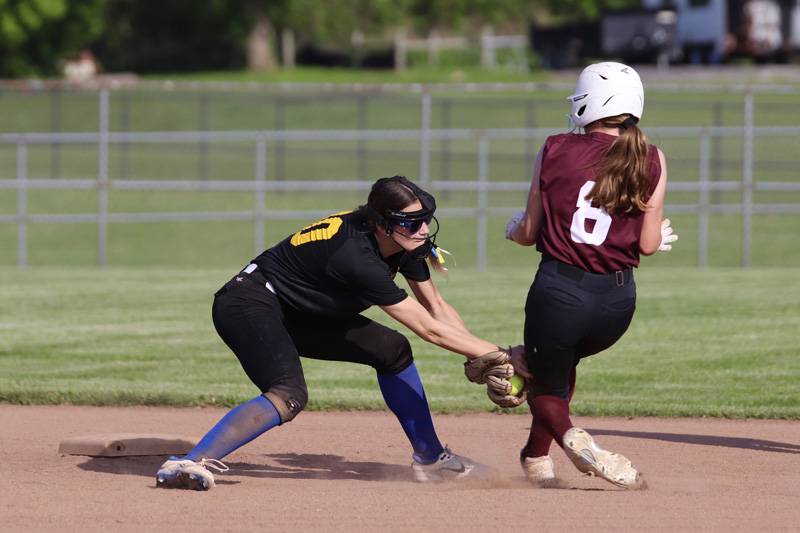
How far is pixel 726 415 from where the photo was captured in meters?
8.63

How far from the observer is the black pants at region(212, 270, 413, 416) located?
6.05 m

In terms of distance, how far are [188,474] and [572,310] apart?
1816 millimetres

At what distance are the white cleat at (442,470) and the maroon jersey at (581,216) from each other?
1.31 meters

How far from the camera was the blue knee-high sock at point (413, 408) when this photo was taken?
21.0ft

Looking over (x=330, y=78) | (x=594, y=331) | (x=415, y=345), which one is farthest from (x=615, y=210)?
(x=330, y=78)

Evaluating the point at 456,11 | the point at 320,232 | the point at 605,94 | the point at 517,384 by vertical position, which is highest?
the point at 456,11

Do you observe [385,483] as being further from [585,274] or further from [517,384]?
[585,274]

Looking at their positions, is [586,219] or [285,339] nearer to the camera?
[586,219]

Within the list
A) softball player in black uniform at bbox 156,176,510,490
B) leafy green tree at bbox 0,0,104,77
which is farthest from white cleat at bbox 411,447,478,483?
leafy green tree at bbox 0,0,104,77

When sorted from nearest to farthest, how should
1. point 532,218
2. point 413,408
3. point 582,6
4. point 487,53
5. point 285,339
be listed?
point 532,218, point 285,339, point 413,408, point 487,53, point 582,6

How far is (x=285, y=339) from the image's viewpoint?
20.1 ft

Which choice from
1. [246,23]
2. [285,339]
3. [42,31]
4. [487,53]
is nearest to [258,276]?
[285,339]

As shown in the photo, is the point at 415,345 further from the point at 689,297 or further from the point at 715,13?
the point at 715,13

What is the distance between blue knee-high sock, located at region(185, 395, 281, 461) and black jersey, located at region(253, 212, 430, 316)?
0.50 m
